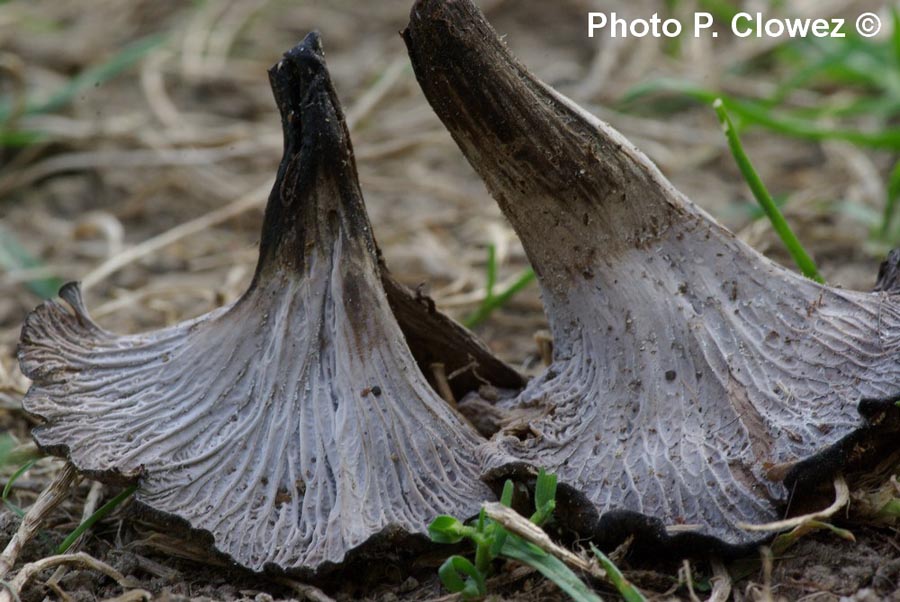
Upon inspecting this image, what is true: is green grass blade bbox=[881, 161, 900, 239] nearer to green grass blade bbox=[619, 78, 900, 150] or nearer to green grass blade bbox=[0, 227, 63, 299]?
green grass blade bbox=[619, 78, 900, 150]

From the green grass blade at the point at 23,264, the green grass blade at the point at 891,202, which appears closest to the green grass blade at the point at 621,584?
the green grass blade at the point at 891,202

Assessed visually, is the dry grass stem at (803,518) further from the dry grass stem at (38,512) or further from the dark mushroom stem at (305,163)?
the dry grass stem at (38,512)

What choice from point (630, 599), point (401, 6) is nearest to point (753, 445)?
point (630, 599)

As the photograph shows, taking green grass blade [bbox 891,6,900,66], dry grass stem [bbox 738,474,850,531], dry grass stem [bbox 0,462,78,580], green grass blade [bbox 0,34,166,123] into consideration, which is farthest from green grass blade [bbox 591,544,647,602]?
green grass blade [bbox 0,34,166,123]

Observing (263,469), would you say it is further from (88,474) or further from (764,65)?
(764,65)

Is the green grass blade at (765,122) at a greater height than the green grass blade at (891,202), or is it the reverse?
the green grass blade at (765,122)

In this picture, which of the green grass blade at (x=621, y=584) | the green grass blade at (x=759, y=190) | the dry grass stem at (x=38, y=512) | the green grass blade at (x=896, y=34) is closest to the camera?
the green grass blade at (x=621, y=584)

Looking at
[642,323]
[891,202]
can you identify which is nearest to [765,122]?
[891,202]


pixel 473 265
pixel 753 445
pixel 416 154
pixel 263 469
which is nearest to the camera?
pixel 753 445
